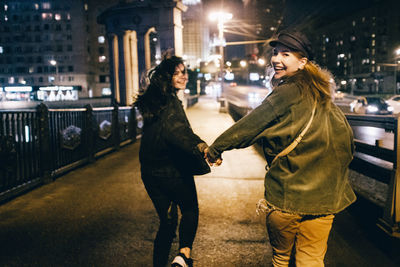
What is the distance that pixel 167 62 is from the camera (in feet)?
10.2

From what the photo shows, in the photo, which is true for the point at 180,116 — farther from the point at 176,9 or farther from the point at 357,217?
the point at 176,9

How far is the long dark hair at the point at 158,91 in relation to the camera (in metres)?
2.93

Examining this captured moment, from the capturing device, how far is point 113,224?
184 inches

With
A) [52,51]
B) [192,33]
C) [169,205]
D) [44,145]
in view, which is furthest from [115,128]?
[192,33]

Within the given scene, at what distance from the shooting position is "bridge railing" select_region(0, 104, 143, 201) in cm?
594

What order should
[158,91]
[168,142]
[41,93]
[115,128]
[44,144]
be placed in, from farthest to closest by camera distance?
[41,93]
[115,128]
[44,144]
[158,91]
[168,142]

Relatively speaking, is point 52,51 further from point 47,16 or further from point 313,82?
point 313,82

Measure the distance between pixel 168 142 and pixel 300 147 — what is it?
3.85 feet

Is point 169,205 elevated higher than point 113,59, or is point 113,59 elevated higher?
point 113,59

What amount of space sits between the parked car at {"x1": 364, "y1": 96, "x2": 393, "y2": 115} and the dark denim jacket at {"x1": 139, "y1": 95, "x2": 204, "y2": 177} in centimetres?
2307

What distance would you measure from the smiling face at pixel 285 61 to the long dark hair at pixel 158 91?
3.45 feet

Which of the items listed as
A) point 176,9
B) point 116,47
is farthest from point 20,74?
point 176,9

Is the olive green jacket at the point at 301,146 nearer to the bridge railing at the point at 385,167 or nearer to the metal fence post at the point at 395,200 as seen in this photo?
the bridge railing at the point at 385,167

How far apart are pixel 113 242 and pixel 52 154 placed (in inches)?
159
